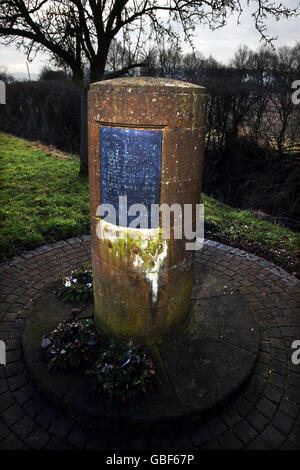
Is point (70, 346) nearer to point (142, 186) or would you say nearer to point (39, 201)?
point (142, 186)

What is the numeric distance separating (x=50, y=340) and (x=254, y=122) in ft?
42.6

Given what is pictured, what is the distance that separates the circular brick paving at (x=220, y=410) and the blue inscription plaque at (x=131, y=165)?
2064 mm

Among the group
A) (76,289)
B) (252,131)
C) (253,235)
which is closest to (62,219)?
(76,289)

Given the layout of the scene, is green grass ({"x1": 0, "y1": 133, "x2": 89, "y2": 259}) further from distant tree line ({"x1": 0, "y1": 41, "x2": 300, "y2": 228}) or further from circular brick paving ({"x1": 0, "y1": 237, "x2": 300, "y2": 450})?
distant tree line ({"x1": 0, "y1": 41, "x2": 300, "y2": 228})

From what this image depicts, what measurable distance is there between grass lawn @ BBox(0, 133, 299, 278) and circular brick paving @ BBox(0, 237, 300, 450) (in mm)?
1249

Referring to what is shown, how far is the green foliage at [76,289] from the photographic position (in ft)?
14.3

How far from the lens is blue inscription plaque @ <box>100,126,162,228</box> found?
2.81 metres

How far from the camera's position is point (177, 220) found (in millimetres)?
3184

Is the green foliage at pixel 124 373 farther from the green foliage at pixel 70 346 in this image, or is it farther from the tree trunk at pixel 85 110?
the tree trunk at pixel 85 110

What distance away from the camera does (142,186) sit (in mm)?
2959

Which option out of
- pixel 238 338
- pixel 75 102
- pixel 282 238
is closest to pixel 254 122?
pixel 282 238

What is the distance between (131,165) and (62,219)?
15.0 ft

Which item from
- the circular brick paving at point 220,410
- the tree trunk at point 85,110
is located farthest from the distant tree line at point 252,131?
the circular brick paving at point 220,410

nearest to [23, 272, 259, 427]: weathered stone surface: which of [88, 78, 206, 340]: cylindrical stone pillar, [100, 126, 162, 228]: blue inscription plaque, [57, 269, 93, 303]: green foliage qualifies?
[57, 269, 93, 303]: green foliage
